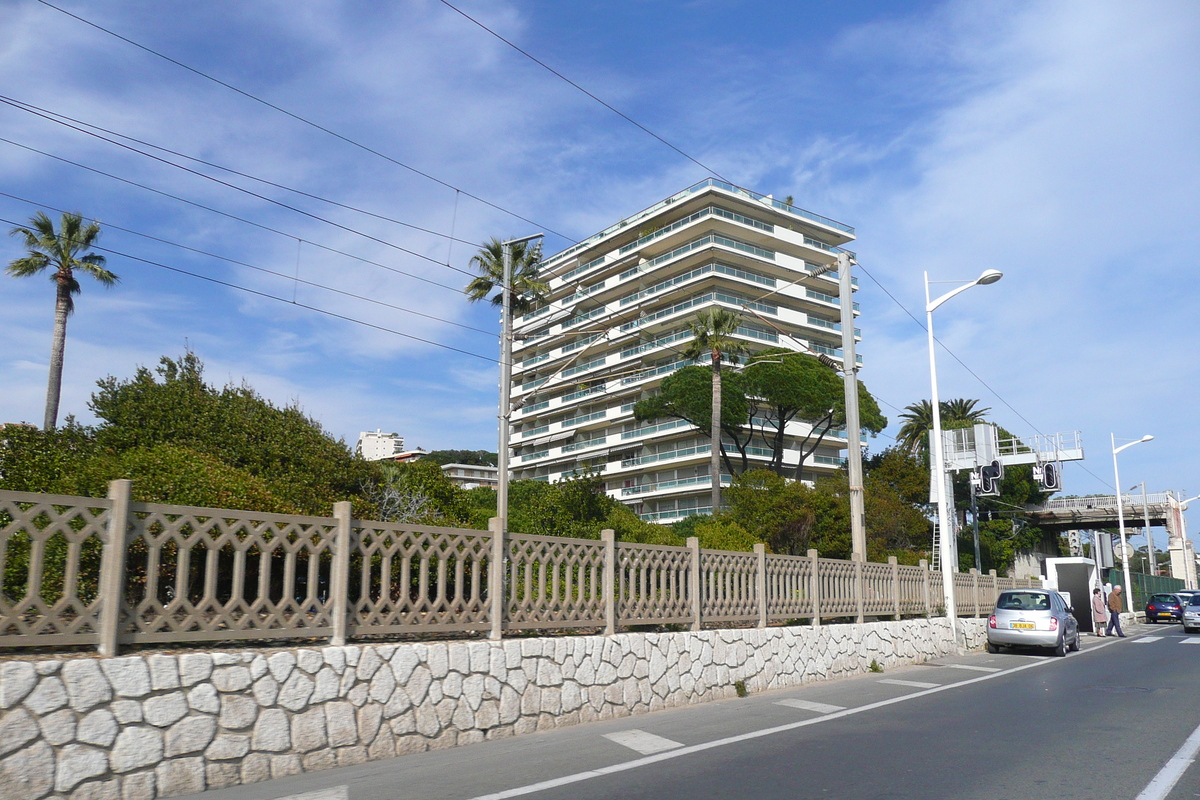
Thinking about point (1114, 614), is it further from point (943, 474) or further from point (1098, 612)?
point (943, 474)

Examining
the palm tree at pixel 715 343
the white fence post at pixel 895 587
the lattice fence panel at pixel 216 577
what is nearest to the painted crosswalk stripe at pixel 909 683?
the white fence post at pixel 895 587

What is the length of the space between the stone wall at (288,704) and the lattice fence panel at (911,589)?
31.6 feet

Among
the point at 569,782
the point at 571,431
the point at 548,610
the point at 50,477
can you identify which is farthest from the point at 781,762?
the point at 571,431

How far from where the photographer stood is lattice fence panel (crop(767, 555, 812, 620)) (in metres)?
13.5

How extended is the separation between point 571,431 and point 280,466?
6587 cm

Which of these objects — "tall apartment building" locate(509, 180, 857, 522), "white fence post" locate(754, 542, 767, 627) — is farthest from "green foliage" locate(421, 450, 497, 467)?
"white fence post" locate(754, 542, 767, 627)

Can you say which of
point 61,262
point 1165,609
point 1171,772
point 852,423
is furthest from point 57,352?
point 1165,609

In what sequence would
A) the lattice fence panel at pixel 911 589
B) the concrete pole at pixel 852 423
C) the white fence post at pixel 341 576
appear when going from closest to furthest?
the white fence post at pixel 341 576
the concrete pole at pixel 852 423
the lattice fence panel at pixel 911 589

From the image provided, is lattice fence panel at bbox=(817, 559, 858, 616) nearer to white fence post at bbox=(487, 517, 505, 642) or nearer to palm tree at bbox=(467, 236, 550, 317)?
white fence post at bbox=(487, 517, 505, 642)

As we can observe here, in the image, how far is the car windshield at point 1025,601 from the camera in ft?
68.6

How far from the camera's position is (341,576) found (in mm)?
7273

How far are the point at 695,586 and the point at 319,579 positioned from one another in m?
4.88

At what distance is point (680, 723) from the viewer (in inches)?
367

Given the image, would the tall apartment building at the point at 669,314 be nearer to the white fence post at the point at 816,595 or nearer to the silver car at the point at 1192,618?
the silver car at the point at 1192,618
